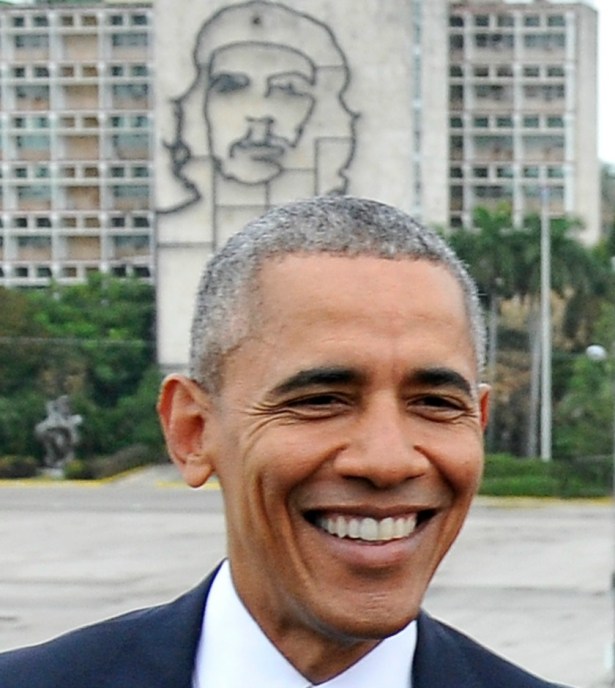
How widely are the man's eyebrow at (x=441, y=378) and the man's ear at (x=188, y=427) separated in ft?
0.72

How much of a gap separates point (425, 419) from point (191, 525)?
1731 centimetres

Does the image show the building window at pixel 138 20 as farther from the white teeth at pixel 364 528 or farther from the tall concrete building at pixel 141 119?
the white teeth at pixel 364 528

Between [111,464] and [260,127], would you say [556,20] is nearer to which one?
[260,127]

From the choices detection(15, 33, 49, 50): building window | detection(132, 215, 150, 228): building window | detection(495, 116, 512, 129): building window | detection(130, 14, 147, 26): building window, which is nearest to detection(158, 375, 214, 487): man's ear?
detection(132, 215, 150, 228): building window

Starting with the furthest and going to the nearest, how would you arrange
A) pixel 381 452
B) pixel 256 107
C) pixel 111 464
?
pixel 256 107 < pixel 111 464 < pixel 381 452

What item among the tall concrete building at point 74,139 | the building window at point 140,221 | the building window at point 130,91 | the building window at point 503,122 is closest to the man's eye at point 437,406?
the tall concrete building at point 74,139

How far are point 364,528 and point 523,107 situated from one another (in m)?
46.3

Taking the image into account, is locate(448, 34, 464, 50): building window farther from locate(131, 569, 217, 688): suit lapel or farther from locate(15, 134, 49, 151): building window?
locate(131, 569, 217, 688): suit lapel

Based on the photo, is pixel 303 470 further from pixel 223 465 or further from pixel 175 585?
pixel 175 585

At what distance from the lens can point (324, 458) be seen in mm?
1264

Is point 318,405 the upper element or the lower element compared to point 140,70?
lower

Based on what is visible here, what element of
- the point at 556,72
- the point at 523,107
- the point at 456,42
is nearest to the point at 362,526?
the point at 556,72

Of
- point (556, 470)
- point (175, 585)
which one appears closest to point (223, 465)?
point (175, 585)

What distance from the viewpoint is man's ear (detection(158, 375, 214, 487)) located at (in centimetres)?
141
